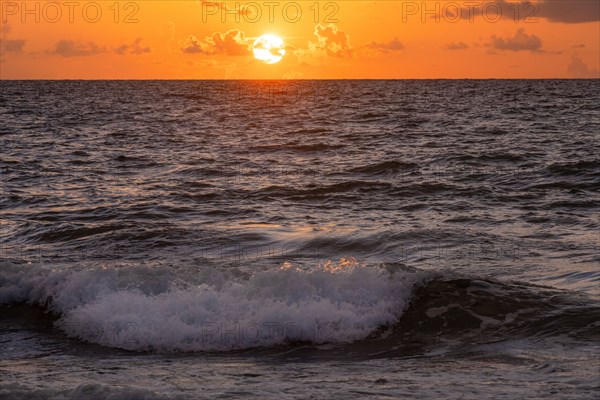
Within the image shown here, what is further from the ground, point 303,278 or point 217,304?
point 303,278

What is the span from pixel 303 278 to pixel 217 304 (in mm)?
1305

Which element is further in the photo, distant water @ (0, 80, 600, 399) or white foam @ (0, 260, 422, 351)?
white foam @ (0, 260, 422, 351)

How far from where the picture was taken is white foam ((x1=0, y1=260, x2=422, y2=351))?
9.29 meters

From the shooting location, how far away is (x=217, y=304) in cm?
1006

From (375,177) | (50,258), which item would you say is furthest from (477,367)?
(375,177)

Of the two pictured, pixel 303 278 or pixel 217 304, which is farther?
pixel 303 278

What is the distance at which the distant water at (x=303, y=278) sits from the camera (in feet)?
25.4

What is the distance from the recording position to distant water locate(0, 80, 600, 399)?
773 cm

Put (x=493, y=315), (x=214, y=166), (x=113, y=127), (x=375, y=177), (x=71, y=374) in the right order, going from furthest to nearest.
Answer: (x=113, y=127)
(x=214, y=166)
(x=375, y=177)
(x=493, y=315)
(x=71, y=374)

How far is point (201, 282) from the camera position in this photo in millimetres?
10898

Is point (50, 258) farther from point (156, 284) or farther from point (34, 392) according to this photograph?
point (34, 392)

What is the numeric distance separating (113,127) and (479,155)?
25.7 metres

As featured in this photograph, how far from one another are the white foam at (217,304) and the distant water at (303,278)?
3 cm

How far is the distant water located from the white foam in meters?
0.03
